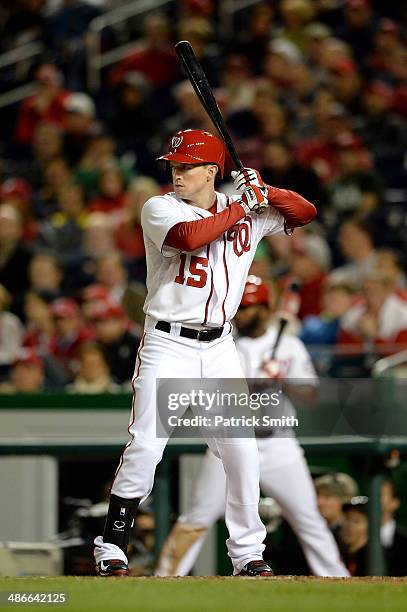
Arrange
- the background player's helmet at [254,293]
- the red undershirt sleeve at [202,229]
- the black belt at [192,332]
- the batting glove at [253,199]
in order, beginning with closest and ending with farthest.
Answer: the red undershirt sleeve at [202,229]
the batting glove at [253,199]
the black belt at [192,332]
the background player's helmet at [254,293]

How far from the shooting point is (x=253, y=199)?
4.77 meters

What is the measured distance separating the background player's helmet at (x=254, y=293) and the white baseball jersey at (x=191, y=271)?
58.9 inches

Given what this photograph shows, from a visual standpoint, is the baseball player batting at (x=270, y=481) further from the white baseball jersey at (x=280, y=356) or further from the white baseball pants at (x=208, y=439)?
the white baseball pants at (x=208, y=439)

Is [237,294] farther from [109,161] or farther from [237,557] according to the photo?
[109,161]

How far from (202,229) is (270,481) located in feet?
7.51

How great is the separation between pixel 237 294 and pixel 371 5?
7.62m

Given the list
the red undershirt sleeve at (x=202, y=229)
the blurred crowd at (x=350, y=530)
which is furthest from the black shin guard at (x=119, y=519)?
the blurred crowd at (x=350, y=530)

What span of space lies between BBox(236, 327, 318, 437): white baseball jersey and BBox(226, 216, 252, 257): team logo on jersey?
1732mm

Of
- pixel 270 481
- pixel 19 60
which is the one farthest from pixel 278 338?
pixel 19 60

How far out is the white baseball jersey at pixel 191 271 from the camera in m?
4.83

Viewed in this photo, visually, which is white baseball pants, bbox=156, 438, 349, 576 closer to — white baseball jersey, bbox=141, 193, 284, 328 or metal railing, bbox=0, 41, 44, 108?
white baseball jersey, bbox=141, 193, 284, 328

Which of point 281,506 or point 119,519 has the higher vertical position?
point 119,519

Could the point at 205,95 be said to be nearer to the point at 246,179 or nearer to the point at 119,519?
the point at 246,179

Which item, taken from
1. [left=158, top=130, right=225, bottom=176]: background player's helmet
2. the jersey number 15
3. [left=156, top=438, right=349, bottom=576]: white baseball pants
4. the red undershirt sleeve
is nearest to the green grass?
the jersey number 15
